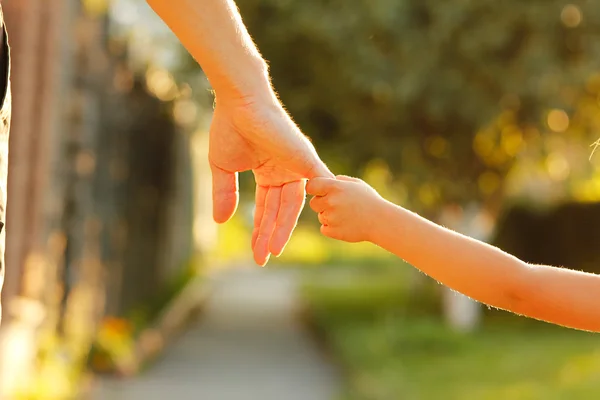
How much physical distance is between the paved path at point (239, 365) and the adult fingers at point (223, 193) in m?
6.75

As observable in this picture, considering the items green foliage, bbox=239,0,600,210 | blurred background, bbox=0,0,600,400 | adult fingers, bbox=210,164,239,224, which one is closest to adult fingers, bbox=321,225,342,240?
adult fingers, bbox=210,164,239,224

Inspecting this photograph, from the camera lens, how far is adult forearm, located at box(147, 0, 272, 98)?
1.94m

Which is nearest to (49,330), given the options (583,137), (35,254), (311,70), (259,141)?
(35,254)

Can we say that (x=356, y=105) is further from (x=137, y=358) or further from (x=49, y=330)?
(x=49, y=330)

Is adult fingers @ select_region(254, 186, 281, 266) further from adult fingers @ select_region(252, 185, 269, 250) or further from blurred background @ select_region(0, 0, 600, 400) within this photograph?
blurred background @ select_region(0, 0, 600, 400)

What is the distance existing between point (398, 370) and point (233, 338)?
4836mm

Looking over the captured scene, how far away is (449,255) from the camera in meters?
1.95

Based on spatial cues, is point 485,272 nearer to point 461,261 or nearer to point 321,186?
point 461,261

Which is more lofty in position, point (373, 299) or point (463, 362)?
point (463, 362)

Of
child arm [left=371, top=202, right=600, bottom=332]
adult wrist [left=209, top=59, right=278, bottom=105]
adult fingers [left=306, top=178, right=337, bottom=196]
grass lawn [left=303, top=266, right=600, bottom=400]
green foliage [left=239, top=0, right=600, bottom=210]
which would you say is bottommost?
grass lawn [left=303, top=266, right=600, bottom=400]

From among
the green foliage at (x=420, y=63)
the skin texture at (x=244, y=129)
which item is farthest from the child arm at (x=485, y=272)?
the green foliage at (x=420, y=63)

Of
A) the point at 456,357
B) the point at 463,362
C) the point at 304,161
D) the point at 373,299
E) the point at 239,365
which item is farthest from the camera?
the point at 373,299

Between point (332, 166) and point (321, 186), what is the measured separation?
13040mm

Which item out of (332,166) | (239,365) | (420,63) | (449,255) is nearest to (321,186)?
(449,255)
